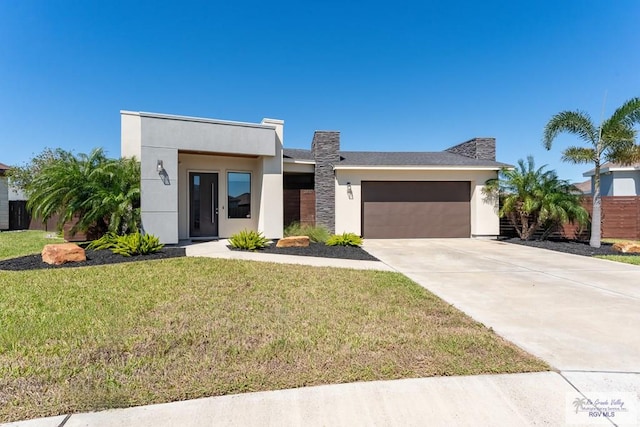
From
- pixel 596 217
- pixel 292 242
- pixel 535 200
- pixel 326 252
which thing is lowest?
pixel 326 252

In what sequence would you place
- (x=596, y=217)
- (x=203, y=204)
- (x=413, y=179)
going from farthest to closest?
1. (x=413, y=179)
2. (x=203, y=204)
3. (x=596, y=217)

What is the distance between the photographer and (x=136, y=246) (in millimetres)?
8664

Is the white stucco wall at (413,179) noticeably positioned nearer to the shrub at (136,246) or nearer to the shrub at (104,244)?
the shrub at (136,246)

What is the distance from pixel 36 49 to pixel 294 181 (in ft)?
34.2

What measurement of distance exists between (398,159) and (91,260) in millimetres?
13506

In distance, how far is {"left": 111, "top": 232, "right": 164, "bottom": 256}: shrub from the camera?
28.2 ft

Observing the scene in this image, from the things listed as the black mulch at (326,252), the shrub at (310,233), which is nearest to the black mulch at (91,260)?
the black mulch at (326,252)

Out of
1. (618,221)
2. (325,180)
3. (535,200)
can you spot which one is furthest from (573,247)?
(325,180)

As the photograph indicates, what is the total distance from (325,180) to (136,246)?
8.64m

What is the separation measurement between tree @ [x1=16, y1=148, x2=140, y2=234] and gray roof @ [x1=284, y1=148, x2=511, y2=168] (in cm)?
686

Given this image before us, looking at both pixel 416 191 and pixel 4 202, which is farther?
pixel 4 202

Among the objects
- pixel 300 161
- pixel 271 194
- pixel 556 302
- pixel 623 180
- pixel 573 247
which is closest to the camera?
pixel 556 302

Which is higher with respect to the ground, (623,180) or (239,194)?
(623,180)

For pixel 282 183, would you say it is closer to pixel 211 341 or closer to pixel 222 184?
pixel 222 184
